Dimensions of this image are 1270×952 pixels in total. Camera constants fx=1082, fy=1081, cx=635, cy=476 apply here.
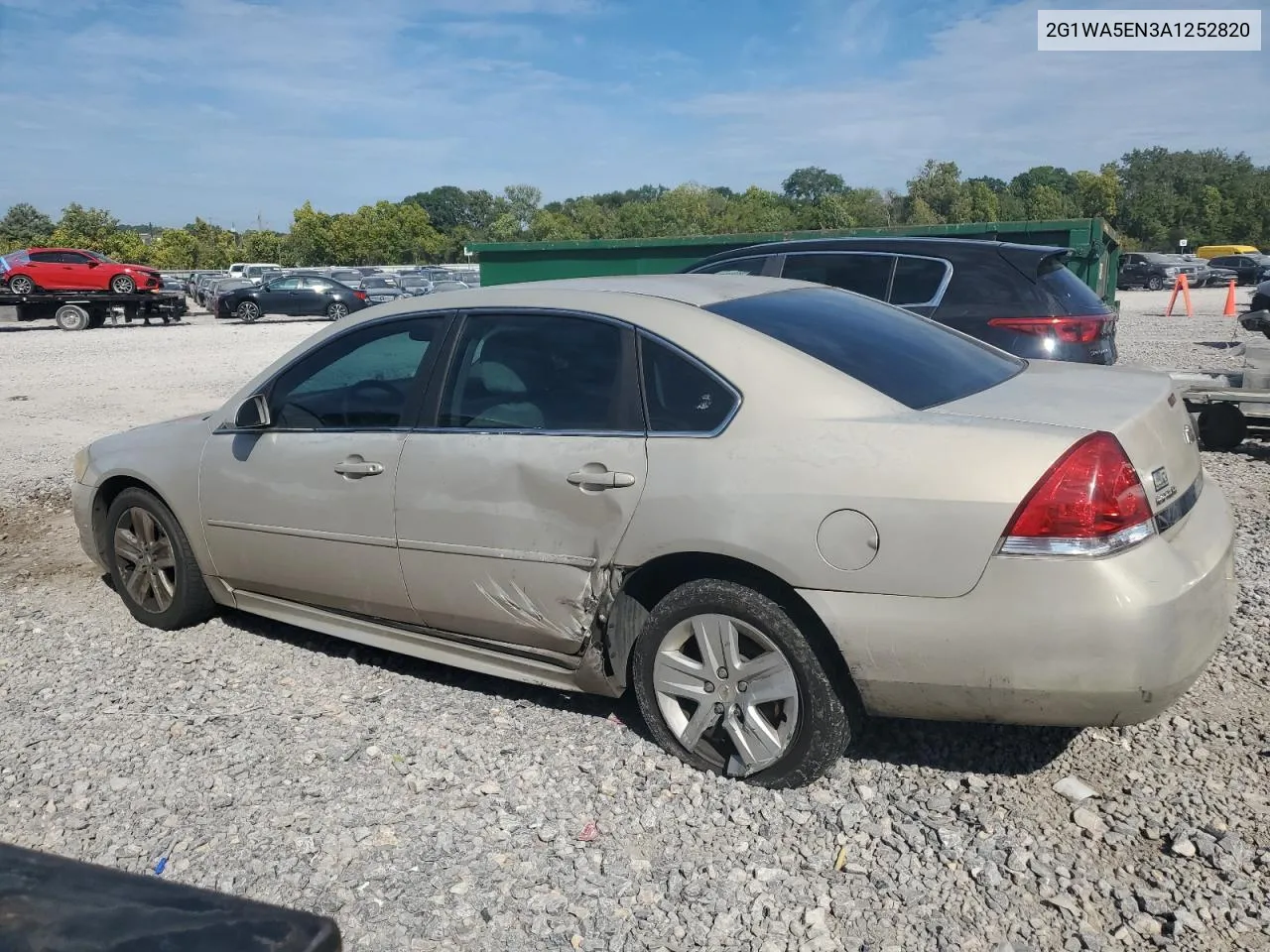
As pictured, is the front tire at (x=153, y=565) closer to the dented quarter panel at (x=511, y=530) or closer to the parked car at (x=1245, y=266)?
the dented quarter panel at (x=511, y=530)

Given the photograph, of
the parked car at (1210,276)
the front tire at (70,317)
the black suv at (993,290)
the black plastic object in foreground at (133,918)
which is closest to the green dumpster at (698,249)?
the black suv at (993,290)

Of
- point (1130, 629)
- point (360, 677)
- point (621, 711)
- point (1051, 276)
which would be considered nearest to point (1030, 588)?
point (1130, 629)

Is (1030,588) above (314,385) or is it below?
below

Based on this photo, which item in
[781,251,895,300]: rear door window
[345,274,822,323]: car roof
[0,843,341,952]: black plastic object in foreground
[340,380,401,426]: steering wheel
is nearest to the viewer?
[0,843,341,952]: black plastic object in foreground

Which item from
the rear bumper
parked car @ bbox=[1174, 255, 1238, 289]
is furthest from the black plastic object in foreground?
parked car @ bbox=[1174, 255, 1238, 289]

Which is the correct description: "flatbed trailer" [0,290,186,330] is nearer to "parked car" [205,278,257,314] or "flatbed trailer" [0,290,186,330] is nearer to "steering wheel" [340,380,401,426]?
"parked car" [205,278,257,314]

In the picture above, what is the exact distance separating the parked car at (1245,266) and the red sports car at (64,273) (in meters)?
42.7

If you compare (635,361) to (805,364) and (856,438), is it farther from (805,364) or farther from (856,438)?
(856,438)

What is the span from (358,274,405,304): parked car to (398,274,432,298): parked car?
26 cm

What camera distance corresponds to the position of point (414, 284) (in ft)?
128

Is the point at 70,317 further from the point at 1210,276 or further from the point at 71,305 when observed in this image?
the point at 1210,276

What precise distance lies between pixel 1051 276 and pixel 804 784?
5.29m

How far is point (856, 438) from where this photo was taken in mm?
3180

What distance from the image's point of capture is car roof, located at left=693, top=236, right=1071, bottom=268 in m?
7.65
